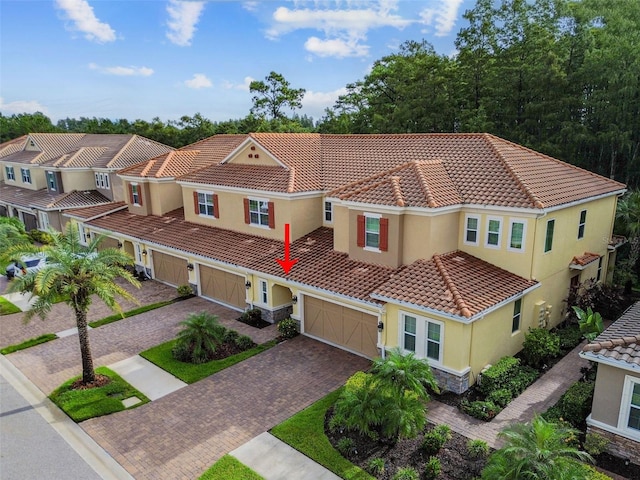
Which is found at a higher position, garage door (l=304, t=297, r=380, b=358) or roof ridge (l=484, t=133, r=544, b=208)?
roof ridge (l=484, t=133, r=544, b=208)

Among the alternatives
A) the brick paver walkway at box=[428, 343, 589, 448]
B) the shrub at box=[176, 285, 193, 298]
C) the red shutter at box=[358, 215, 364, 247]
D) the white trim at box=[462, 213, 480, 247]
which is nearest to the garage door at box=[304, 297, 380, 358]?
the red shutter at box=[358, 215, 364, 247]

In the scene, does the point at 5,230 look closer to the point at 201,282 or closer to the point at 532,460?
the point at 201,282

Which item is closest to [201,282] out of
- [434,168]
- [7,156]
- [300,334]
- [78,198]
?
[300,334]

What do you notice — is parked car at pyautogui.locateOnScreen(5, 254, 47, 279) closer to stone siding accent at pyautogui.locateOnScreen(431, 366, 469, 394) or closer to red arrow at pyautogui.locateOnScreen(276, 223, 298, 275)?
red arrow at pyautogui.locateOnScreen(276, 223, 298, 275)

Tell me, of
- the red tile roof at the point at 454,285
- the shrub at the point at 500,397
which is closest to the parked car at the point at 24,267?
the red tile roof at the point at 454,285

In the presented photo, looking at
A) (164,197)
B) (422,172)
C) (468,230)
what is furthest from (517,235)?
(164,197)

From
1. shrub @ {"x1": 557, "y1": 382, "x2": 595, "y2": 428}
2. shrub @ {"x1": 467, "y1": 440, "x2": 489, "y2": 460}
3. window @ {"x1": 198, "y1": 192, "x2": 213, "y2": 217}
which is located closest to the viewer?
shrub @ {"x1": 467, "y1": 440, "x2": 489, "y2": 460}
